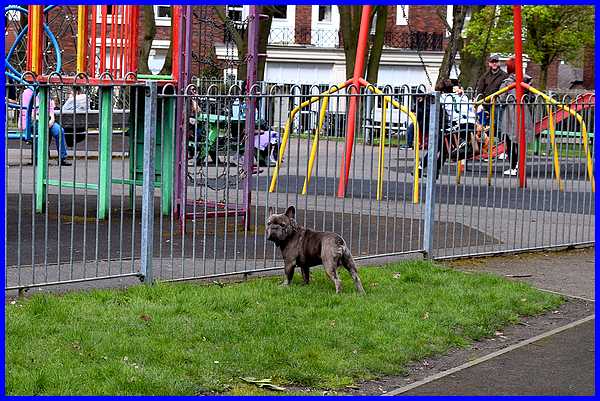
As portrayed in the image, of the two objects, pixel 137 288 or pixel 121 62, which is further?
pixel 121 62

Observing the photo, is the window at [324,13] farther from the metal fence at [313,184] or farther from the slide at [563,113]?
the slide at [563,113]

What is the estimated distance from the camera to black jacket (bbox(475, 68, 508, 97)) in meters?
22.0

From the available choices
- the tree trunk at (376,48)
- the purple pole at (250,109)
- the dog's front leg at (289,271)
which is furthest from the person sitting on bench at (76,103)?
the tree trunk at (376,48)

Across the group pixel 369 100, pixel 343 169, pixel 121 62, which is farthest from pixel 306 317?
pixel 121 62

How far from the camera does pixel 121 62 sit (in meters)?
15.5

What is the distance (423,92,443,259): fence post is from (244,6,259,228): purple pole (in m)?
1.54

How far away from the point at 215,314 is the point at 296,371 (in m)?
1.50

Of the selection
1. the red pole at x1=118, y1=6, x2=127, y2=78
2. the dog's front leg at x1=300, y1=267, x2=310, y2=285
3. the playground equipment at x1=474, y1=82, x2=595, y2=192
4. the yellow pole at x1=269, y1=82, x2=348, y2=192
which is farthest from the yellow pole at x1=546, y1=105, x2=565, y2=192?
the red pole at x1=118, y1=6, x2=127, y2=78

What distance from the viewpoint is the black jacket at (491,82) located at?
2197 centimetres

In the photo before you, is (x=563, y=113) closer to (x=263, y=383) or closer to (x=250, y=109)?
(x=250, y=109)

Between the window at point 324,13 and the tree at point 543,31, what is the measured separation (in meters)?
18.3

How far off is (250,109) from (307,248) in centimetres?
217

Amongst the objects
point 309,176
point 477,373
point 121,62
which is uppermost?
point 121,62

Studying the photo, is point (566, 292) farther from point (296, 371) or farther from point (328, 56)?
point (328, 56)
